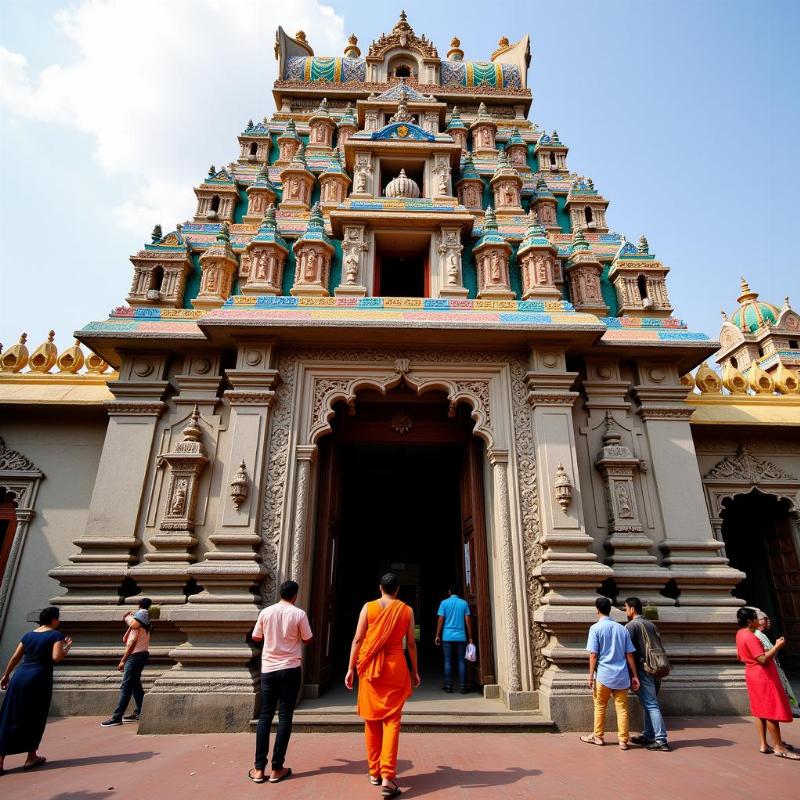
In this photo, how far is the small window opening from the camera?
10484 millimetres

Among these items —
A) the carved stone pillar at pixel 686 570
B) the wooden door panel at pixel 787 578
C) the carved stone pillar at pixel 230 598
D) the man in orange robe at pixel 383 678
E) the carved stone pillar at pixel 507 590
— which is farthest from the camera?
the wooden door panel at pixel 787 578

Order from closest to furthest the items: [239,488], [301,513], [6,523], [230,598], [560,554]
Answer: [230,598] → [560,554] → [239,488] → [301,513] → [6,523]

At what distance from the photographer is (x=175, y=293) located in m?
10.3

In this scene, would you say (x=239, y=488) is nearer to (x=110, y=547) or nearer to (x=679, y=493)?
(x=110, y=547)

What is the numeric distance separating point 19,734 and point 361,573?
10.0 m

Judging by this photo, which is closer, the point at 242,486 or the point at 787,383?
the point at 242,486

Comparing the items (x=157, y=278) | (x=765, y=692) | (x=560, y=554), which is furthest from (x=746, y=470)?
(x=157, y=278)

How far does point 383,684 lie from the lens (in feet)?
14.4

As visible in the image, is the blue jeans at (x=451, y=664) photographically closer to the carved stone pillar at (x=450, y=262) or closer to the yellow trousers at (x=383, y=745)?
the yellow trousers at (x=383, y=745)

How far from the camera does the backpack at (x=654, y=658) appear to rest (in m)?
5.51

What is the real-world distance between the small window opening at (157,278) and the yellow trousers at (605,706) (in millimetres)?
10393

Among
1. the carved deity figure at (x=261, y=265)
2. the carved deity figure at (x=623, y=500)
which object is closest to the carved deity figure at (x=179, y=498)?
the carved deity figure at (x=261, y=265)

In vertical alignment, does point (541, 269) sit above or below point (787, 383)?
above

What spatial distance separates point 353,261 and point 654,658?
8006 millimetres
